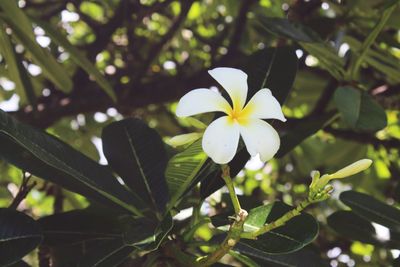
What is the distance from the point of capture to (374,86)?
5.21 ft

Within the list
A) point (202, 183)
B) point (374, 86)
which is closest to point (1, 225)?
point (202, 183)

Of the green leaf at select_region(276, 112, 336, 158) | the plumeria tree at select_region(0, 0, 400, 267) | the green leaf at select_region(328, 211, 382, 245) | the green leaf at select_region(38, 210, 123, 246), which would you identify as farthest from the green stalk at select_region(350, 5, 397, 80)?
the green leaf at select_region(38, 210, 123, 246)

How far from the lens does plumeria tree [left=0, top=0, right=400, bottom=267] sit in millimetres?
783

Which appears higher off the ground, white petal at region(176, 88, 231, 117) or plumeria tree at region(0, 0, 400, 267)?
white petal at region(176, 88, 231, 117)

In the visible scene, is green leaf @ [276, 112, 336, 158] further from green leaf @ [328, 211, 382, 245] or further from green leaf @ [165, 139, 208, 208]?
green leaf @ [165, 139, 208, 208]

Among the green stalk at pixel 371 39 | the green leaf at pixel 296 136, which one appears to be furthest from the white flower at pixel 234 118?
the green stalk at pixel 371 39

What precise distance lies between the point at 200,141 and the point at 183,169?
3.2 inches

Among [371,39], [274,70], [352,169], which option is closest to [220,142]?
[352,169]

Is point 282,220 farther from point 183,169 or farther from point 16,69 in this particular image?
point 16,69

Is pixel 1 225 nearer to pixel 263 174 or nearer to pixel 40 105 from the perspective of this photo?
pixel 40 105

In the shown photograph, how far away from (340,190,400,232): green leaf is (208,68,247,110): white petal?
0.31 metres

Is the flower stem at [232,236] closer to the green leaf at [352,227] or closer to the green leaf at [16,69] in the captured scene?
the green leaf at [352,227]

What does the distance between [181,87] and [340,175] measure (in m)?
0.93

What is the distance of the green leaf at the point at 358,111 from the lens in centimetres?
108
